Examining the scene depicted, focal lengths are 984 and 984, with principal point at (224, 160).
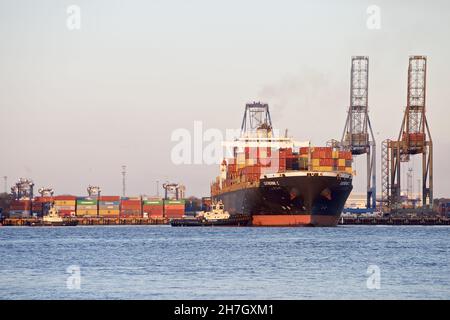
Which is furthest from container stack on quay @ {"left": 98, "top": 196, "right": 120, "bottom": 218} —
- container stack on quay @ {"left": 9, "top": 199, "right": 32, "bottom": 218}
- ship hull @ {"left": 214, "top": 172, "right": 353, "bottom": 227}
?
ship hull @ {"left": 214, "top": 172, "right": 353, "bottom": 227}

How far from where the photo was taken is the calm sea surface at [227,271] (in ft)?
124

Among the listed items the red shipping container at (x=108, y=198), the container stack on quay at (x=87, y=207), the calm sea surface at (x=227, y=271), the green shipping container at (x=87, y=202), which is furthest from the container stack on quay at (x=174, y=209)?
the calm sea surface at (x=227, y=271)

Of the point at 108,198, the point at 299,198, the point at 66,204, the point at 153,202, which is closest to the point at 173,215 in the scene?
the point at 153,202

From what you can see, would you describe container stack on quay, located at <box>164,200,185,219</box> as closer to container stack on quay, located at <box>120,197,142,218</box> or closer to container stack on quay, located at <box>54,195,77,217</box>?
container stack on quay, located at <box>120,197,142,218</box>

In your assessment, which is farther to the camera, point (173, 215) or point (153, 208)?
point (153, 208)

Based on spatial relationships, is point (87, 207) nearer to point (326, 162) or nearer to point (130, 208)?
point (130, 208)

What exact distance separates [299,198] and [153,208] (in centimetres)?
8795

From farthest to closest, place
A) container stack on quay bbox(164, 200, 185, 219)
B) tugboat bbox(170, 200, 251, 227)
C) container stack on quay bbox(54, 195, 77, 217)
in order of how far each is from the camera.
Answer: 1. container stack on quay bbox(164, 200, 185, 219)
2. container stack on quay bbox(54, 195, 77, 217)
3. tugboat bbox(170, 200, 251, 227)

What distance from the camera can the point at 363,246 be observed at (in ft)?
230

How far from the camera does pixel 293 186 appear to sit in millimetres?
101062

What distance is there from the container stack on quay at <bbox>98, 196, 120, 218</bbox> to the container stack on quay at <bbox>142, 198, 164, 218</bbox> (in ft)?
17.3

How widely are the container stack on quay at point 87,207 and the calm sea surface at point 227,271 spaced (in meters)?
112

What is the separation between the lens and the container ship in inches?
4001
